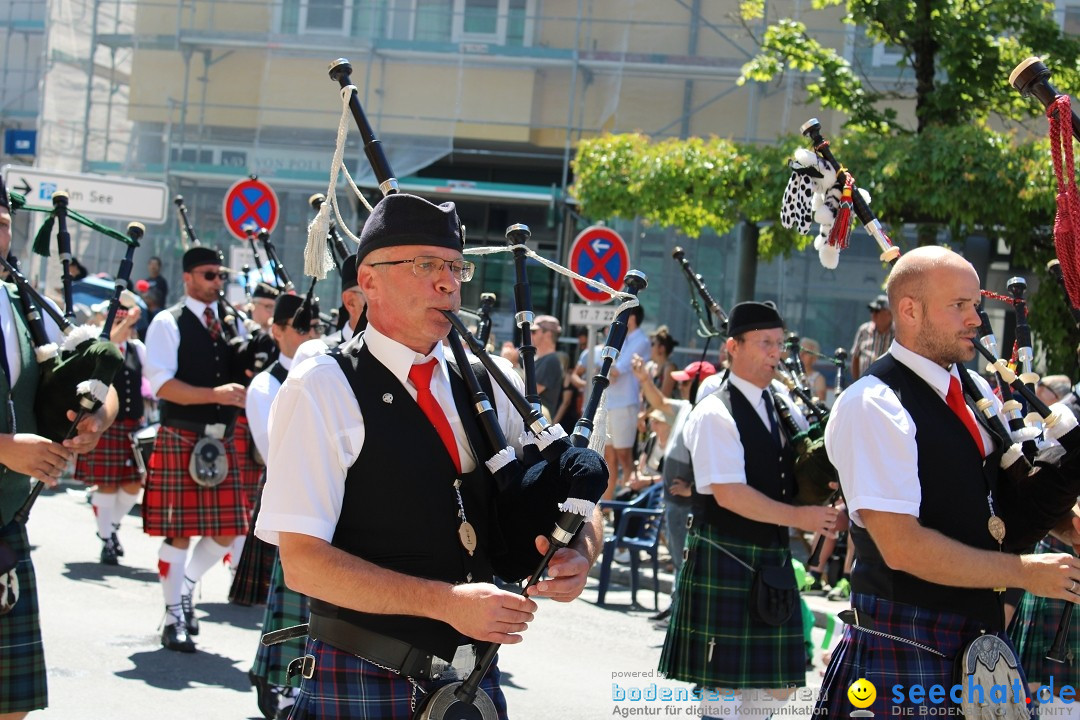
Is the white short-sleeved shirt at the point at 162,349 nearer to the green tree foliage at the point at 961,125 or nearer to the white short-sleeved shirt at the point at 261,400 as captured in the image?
the white short-sleeved shirt at the point at 261,400

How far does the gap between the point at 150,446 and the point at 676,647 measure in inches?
171

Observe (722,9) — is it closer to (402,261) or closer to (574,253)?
(574,253)

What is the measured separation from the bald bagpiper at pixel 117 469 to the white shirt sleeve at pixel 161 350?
4.02 ft

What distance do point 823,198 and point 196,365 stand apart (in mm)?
3678

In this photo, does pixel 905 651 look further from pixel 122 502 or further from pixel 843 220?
pixel 122 502

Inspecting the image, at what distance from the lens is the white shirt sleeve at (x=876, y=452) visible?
3.02 meters

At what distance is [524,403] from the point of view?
105 inches

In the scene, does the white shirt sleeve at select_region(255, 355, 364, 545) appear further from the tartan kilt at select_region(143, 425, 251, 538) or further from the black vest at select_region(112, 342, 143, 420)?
the black vest at select_region(112, 342, 143, 420)

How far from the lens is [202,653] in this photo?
5922 mm

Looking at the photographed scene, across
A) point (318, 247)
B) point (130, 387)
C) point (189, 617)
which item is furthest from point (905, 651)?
point (130, 387)

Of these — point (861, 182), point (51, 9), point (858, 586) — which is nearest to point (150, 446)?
point (861, 182)

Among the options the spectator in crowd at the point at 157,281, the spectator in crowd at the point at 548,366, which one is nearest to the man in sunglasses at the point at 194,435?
the spectator in crowd at the point at 548,366

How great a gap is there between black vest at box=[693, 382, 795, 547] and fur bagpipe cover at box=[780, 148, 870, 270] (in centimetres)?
90

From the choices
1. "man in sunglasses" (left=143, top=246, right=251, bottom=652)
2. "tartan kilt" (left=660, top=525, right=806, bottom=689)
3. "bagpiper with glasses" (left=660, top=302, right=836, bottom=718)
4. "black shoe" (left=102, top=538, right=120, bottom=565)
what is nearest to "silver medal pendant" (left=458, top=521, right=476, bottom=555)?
"bagpiper with glasses" (left=660, top=302, right=836, bottom=718)
